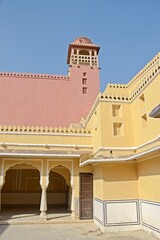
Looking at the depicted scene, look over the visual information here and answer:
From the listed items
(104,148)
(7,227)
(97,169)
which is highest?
(104,148)

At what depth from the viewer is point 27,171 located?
1400 centimetres

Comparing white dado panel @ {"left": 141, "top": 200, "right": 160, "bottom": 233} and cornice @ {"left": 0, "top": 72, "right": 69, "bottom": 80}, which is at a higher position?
cornice @ {"left": 0, "top": 72, "right": 69, "bottom": 80}

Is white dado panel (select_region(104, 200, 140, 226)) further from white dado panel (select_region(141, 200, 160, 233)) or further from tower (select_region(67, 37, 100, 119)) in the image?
tower (select_region(67, 37, 100, 119))

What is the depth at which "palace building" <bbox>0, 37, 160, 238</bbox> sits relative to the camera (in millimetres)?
7195

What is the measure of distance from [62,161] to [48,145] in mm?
980

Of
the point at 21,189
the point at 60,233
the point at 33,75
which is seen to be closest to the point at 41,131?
the point at 60,233

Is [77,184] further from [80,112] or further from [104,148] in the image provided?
[80,112]

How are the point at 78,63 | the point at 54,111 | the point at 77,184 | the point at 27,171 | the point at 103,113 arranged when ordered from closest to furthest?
the point at 103,113
the point at 77,184
the point at 27,171
the point at 54,111
the point at 78,63

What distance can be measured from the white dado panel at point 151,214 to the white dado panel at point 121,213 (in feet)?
0.96

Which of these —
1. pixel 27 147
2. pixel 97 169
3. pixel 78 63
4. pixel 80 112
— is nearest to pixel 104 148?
pixel 97 169

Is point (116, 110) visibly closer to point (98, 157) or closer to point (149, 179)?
point (98, 157)

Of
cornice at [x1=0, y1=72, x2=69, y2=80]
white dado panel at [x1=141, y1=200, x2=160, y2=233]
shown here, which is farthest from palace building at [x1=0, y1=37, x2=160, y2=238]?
cornice at [x1=0, y1=72, x2=69, y2=80]

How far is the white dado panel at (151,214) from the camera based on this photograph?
6.41m

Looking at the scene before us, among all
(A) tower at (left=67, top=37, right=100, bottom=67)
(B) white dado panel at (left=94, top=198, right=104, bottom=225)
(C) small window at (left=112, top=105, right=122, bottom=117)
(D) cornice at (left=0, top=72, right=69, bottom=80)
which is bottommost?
(B) white dado panel at (left=94, top=198, right=104, bottom=225)
